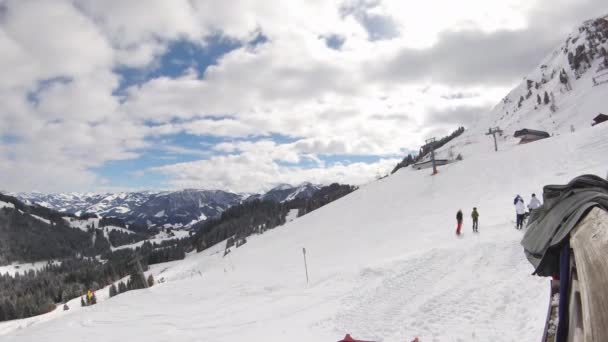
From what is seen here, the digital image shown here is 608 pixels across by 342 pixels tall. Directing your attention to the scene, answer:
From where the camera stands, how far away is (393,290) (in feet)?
53.3

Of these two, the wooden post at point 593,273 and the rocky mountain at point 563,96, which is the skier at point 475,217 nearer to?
the wooden post at point 593,273

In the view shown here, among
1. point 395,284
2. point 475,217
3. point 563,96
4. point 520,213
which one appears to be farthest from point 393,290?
point 563,96

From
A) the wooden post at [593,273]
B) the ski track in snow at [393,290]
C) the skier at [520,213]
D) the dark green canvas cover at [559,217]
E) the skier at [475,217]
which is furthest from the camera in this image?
the skier at [475,217]

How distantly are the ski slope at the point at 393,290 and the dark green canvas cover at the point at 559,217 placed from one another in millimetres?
6248

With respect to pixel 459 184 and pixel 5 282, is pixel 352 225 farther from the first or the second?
pixel 5 282

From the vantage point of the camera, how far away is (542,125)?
94.1 meters

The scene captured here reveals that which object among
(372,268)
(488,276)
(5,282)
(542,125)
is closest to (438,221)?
(372,268)

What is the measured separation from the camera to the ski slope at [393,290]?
38.8 feet

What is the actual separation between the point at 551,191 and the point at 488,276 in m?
10.4

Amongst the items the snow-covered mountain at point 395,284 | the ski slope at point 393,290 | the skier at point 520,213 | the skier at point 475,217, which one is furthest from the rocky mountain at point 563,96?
the skier at point 520,213

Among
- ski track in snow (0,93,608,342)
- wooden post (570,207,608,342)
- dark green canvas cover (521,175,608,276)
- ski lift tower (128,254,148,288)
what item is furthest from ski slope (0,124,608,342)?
ski lift tower (128,254,148,288)

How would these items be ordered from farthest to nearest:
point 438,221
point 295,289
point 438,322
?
point 438,221, point 295,289, point 438,322

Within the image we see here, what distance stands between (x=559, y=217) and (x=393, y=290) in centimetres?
1368

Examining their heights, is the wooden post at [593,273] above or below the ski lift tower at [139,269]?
above
